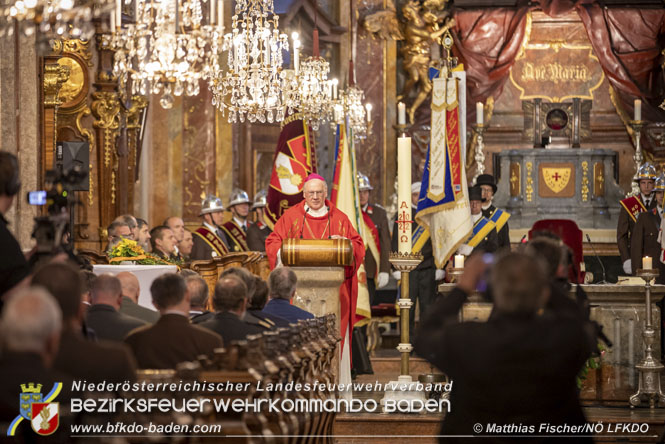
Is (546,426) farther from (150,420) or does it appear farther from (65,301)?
(65,301)

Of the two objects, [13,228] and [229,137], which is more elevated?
[229,137]

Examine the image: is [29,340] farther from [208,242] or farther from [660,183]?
[660,183]

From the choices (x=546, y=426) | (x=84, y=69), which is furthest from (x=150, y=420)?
(x=84, y=69)

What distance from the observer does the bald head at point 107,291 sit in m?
5.84

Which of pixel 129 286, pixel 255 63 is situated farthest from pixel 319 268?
pixel 255 63

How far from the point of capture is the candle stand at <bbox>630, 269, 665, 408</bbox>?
30.0 ft

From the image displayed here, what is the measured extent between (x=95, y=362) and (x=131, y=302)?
286 centimetres

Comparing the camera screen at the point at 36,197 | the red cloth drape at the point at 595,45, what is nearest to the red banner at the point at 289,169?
the camera screen at the point at 36,197

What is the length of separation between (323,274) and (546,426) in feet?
15.0

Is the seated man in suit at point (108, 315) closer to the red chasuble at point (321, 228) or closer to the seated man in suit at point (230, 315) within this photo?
the seated man in suit at point (230, 315)

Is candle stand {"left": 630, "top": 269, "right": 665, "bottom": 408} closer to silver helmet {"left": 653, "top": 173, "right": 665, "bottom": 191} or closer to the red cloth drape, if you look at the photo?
silver helmet {"left": 653, "top": 173, "right": 665, "bottom": 191}

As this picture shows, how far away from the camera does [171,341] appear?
16.9 ft

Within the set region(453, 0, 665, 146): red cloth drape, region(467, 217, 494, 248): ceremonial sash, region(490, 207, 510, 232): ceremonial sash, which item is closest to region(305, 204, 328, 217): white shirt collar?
region(467, 217, 494, 248): ceremonial sash

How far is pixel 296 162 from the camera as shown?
472 inches
